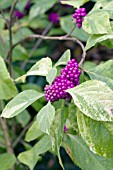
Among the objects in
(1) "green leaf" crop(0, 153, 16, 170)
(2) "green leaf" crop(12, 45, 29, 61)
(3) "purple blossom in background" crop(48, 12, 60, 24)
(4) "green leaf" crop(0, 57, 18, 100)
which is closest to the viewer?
(4) "green leaf" crop(0, 57, 18, 100)

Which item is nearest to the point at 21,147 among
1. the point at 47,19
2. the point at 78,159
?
the point at 47,19

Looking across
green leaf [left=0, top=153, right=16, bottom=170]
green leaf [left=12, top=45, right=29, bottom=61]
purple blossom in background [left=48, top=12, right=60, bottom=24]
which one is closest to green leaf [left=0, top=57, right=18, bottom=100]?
green leaf [left=0, top=153, right=16, bottom=170]

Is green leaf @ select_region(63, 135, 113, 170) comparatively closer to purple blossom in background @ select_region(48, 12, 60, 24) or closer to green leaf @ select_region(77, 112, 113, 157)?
green leaf @ select_region(77, 112, 113, 157)

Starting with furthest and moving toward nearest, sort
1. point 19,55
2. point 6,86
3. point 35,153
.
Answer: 1. point 19,55
2. point 35,153
3. point 6,86

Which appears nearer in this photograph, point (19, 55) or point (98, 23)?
point (98, 23)

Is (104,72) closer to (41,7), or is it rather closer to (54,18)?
(41,7)

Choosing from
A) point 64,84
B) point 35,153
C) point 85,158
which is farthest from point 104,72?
point 35,153

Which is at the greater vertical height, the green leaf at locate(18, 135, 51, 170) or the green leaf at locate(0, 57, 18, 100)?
the green leaf at locate(0, 57, 18, 100)

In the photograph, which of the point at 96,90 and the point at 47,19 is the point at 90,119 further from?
the point at 47,19
